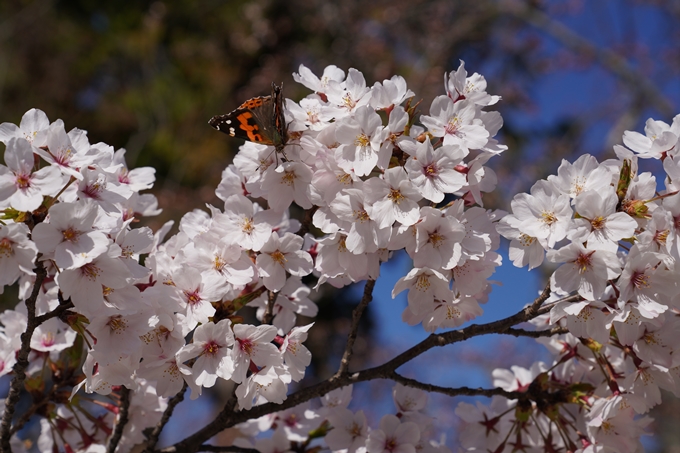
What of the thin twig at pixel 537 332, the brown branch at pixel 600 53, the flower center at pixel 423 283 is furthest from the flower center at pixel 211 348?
the brown branch at pixel 600 53

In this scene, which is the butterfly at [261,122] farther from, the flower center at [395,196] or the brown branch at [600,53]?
the brown branch at [600,53]

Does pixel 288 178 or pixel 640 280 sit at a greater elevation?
pixel 288 178

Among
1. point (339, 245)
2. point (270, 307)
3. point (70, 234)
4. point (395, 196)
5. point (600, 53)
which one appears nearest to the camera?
point (70, 234)

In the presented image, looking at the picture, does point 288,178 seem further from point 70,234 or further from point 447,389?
point 447,389

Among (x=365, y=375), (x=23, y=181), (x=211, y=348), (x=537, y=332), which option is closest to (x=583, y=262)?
(x=537, y=332)

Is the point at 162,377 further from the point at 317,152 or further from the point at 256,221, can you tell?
the point at 317,152

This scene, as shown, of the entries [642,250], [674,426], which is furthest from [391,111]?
[674,426]
